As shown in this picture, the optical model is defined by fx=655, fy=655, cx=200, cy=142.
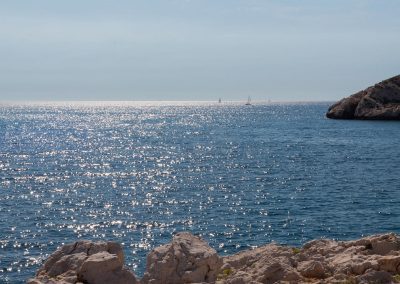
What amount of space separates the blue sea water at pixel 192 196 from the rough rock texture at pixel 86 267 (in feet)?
52.7

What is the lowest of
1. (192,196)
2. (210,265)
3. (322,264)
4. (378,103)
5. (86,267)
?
(192,196)

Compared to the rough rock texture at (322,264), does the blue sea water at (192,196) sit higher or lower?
lower

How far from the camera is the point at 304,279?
1936cm

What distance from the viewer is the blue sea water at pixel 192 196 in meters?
41.2

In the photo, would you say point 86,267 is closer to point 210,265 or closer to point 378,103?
point 210,265

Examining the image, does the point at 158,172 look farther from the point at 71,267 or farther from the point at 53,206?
the point at 71,267

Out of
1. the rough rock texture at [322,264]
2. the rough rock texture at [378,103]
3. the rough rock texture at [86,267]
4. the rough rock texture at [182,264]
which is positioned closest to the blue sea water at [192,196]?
the rough rock texture at [322,264]

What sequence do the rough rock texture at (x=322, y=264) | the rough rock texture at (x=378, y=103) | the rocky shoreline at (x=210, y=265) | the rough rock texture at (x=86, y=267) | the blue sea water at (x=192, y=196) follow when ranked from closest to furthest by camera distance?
the rough rock texture at (x=86, y=267) → the rocky shoreline at (x=210, y=265) → the rough rock texture at (x=322, y=264) → the blue sea water at (x=192, y=196) → the rough rock texture at (x=378, y=103)

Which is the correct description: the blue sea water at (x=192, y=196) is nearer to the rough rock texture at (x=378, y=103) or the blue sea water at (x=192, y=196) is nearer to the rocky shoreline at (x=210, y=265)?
the rocky shoreline at (x=210, y=265)

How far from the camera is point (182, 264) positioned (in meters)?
17.6

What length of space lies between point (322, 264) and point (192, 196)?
3764 centimetres

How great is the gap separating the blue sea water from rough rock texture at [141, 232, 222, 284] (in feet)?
51.3

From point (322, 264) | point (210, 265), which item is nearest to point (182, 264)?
point (210, 265)

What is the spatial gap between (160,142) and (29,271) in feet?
308
